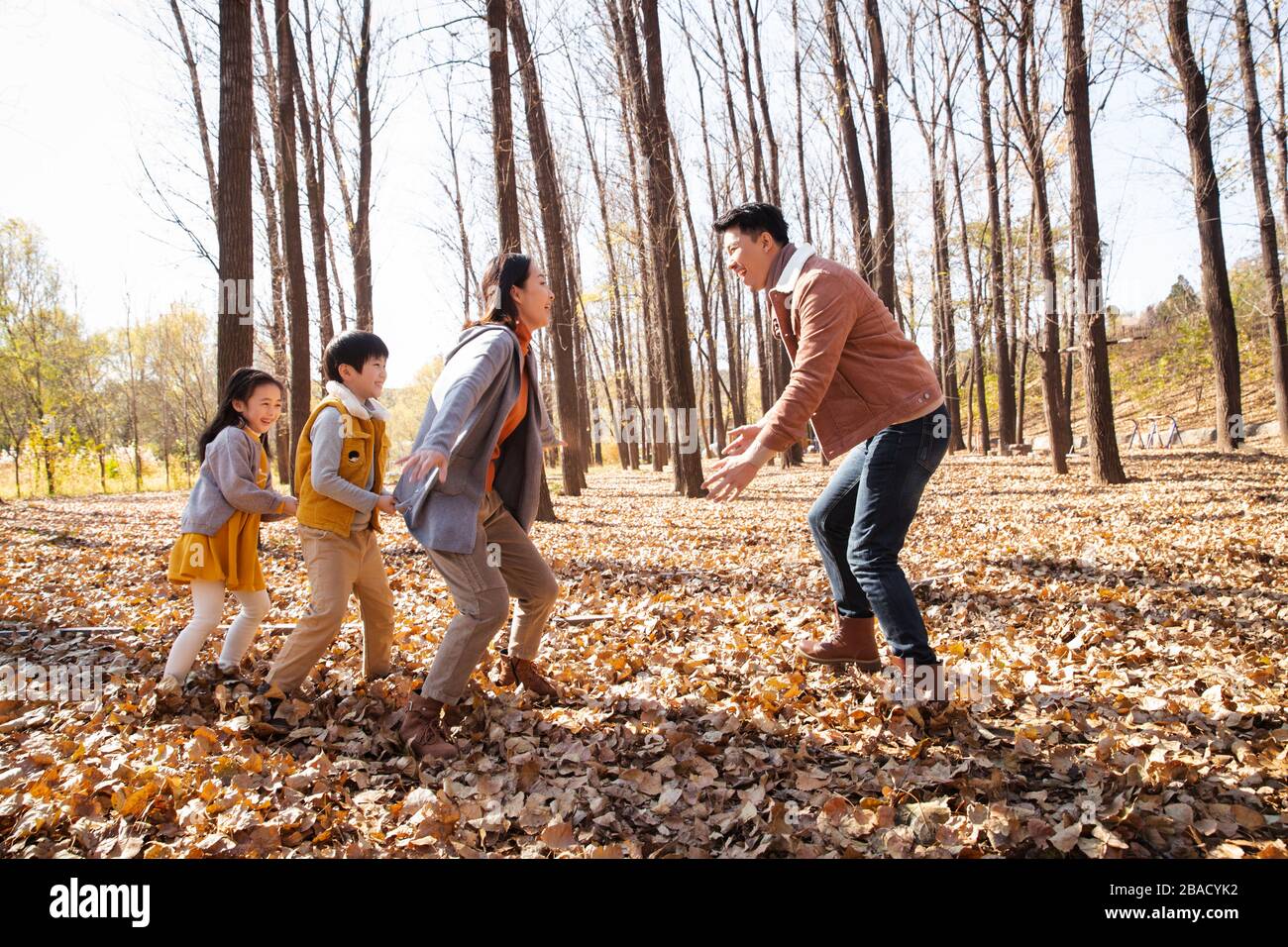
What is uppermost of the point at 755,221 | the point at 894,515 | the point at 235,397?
the point at 755,221

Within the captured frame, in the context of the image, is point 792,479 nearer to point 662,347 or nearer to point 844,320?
point 662,347

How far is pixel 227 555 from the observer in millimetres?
3762

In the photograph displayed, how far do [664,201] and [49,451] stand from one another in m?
21.6

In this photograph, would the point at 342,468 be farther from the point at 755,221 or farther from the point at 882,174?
the point at 882,174

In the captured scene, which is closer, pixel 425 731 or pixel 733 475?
pixel 733 475

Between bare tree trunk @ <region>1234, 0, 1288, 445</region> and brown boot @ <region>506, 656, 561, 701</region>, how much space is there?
16.9 m

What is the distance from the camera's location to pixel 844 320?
3102mm

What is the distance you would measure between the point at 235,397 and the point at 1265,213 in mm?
18903

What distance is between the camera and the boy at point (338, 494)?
11.6ft

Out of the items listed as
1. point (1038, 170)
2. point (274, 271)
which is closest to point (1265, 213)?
point (1038, 170)

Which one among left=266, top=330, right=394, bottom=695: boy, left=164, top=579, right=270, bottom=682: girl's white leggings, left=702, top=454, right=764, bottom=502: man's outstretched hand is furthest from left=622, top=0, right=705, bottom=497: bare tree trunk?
left=702, top=454, right=764, bottom=502: man's outstretched hand

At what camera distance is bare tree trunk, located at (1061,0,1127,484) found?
1058 centimetres

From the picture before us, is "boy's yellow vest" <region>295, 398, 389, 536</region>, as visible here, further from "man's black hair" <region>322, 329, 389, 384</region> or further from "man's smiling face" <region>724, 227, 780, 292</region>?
"man's smiling face" <region>724, 227, 780, 292</region>
